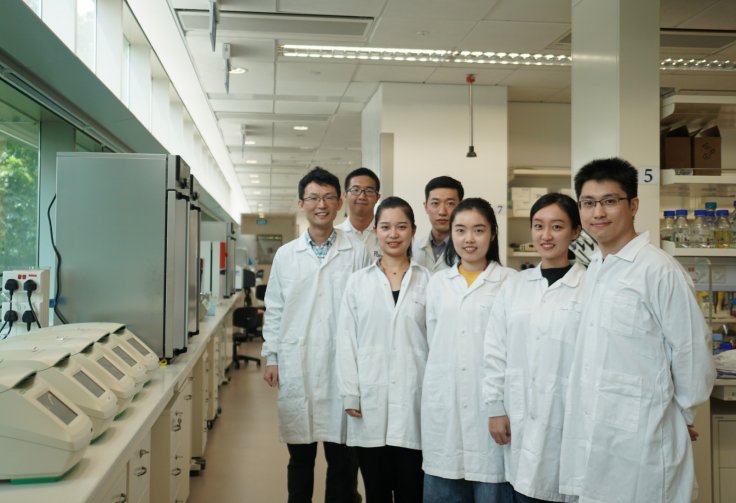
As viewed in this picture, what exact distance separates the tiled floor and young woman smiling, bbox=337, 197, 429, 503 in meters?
1.25

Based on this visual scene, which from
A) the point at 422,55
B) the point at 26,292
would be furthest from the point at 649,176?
the point at 26,292

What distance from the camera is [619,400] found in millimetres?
1819

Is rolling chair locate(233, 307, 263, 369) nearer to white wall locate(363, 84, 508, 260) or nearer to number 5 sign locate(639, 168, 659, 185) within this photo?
white wall locate(363, 84, 508, 260)

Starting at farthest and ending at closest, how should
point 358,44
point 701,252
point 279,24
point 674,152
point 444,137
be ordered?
point 444,137 → point 358,44 → point 279,24 → point 674,152 → point 701,252

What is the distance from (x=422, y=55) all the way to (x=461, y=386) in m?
3.69

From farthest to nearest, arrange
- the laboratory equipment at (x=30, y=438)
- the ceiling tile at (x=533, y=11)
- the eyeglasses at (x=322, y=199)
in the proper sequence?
1. the ceiling tile at (x=533, y=11)
2. the eyeglasses at (x=322, y=199)
3. the laboratory equipment at (x=30, y=438)

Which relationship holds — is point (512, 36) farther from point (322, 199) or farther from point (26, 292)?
point (26, 292)

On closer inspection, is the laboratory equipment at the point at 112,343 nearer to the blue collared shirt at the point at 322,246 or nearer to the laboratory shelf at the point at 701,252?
the blue collared shirt at the point at 322,246

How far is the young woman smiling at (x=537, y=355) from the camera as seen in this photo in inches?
78.6

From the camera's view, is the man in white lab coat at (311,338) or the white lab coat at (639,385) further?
the man in white lab coat at (311,338)

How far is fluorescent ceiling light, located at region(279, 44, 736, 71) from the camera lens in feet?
16.6

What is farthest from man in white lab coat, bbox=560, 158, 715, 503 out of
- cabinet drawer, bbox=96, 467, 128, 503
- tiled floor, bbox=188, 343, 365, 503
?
tiled floor, bbox=188, 343, 365, 503

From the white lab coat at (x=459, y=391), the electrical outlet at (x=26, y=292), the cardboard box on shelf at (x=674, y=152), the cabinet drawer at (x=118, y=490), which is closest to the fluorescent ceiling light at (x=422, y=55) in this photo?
the cardboard box on shelf at (x=674, y=152)

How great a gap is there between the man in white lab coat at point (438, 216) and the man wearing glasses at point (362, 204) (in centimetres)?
22
